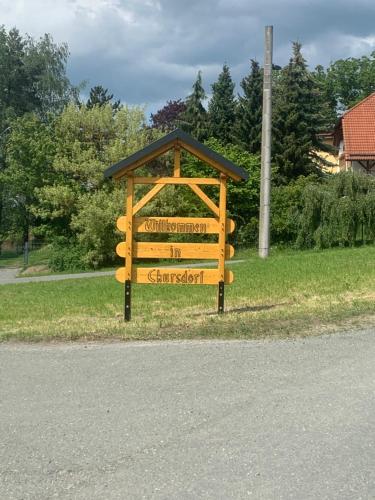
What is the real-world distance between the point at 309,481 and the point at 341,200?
23.4 meters

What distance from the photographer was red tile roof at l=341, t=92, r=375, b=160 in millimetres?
39906

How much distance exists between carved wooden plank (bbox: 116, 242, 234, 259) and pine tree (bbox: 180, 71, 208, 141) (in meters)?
36.5

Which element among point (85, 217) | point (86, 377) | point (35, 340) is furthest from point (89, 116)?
point (86, 377)

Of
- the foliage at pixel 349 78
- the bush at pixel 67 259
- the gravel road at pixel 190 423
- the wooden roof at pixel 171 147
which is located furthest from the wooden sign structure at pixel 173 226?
the foliage at pixel 349 78

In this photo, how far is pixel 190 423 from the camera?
193 inches

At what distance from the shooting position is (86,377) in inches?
247

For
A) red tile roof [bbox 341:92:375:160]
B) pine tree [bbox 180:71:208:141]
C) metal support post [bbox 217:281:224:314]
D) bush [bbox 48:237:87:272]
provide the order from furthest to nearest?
pine tree [bbox 180:71:208:141], red tile roof [bbox 341:92:375:160], bush [bbox 48:237:87:272], metal support post [bbox 217:281:224:314]

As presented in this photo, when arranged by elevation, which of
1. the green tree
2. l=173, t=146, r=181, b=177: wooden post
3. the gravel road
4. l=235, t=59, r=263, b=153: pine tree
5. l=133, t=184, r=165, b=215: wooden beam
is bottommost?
the gravel road

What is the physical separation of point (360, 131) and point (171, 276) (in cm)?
3496

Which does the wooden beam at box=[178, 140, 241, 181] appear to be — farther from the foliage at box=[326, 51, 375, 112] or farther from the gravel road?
the foliage at box=[326, 51, 375, 112]

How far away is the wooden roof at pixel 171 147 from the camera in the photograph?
9.52m

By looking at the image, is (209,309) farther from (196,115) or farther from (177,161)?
(196,115)

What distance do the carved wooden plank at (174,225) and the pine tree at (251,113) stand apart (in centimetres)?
3232

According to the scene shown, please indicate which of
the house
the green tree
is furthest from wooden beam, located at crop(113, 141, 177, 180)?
the house
